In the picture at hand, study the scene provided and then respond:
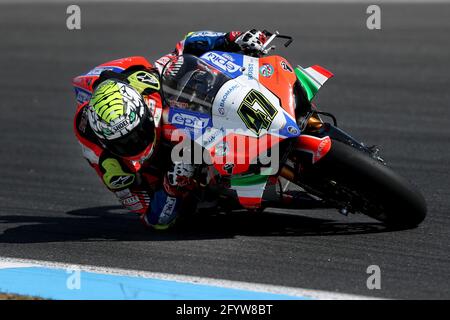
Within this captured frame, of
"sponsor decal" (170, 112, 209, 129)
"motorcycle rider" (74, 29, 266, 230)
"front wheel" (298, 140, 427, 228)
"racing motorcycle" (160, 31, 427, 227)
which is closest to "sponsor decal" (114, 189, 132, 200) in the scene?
"motorcycle rider" (74, 29, 266, 230)

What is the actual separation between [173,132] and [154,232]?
1.00 metres

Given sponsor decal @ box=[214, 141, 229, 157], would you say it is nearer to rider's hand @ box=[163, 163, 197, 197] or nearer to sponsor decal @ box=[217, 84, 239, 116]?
sponsor decal @ box=[217, 84, 239, 116]

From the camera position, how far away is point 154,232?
6.85 m

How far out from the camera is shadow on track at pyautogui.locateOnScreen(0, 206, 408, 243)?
21.5 ft

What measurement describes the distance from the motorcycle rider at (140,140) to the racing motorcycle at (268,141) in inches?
7.5

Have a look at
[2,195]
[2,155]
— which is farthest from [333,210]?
[2,155]

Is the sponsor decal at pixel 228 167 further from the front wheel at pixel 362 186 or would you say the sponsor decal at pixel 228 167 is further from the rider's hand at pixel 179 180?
the front wheel at pixel 362 186

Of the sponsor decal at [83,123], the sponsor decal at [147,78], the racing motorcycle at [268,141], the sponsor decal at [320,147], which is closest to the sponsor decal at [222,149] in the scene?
the racing motorcycle at [268,141]

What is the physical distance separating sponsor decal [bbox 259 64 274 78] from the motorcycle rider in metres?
0.43

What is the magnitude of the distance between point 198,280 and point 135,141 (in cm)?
111

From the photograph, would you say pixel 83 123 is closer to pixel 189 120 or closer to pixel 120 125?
pixel 120 125

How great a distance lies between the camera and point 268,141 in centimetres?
587
